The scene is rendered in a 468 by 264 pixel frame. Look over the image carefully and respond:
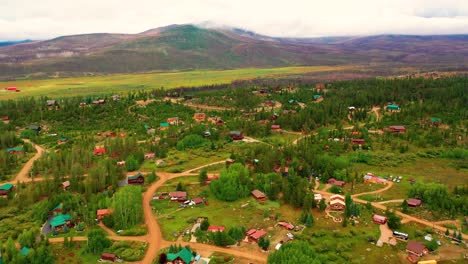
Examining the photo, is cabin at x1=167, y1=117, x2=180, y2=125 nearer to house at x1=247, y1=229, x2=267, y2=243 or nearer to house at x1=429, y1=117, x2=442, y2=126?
house at x1=247, y1=229, x2=267, y2=243

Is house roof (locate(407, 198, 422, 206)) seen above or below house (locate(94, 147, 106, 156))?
below

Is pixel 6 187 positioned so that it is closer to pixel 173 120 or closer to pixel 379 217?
pixel 173 120

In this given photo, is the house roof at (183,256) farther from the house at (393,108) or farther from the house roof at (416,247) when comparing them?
the house at (393,108)

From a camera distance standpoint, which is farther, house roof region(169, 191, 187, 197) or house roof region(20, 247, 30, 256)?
house roof region(169, 191, 187, 197)

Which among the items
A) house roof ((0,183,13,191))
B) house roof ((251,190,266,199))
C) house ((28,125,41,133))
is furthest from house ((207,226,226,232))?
house ((28,125,41,133))

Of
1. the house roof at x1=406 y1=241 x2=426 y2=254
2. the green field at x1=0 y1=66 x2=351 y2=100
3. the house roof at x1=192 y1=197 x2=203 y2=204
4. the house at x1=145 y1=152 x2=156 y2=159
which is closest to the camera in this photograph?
the house roof at x1=406 y1=241 x2=426 y2=254

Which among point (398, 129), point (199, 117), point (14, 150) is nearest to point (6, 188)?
point (14, 150)

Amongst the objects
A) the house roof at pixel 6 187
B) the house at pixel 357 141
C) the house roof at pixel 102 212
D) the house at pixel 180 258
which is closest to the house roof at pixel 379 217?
the house at pixel 180 258

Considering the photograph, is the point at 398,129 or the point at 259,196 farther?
the point at 398,129

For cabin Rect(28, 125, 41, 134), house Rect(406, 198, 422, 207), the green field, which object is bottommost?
house Rect(406, 198, 422, 207)
